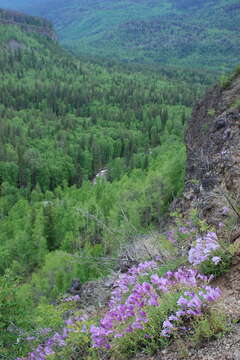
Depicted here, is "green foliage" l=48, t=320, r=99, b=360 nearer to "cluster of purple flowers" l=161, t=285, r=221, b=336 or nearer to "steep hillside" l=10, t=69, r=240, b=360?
"steep hillside" l=10, t=69, r=240, b=360

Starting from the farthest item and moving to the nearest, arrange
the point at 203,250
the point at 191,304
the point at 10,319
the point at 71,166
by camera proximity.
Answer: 1. the point at 71,166
2. the point at 10,319
3. the point at 203,250
4. the point at 191,304

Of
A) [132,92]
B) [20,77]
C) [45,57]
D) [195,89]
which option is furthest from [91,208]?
[45,57]

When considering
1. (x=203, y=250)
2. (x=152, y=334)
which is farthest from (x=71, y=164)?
(x=152, y=334)

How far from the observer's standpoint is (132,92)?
14175 cm

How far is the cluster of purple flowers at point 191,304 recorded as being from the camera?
543 cm

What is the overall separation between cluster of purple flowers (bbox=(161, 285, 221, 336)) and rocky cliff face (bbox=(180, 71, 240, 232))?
1.83m

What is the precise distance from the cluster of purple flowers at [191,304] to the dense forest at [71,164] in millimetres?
2559

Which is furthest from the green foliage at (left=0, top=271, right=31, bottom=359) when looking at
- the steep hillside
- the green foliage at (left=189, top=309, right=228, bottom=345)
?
the green foliage at (left=189, top=309, right=228, bottom=345)

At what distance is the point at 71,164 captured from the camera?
79.4 metres

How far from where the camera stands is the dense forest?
23.7 m

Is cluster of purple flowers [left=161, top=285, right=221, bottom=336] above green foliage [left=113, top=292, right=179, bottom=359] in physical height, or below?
above

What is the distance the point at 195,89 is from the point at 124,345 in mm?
151982

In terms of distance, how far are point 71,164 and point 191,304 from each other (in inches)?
2951

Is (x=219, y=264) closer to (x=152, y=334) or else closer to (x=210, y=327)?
(x=210, y=327)
